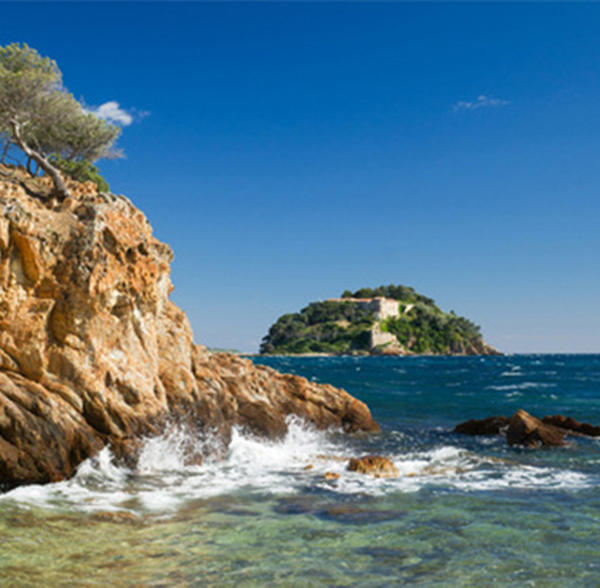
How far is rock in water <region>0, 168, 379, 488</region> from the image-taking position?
1316cm

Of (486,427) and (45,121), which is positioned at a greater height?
(45,121)

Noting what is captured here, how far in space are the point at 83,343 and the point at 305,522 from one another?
829 centimetres

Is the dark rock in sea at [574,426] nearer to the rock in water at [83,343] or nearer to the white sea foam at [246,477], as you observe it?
the white sea foam at [246,477]

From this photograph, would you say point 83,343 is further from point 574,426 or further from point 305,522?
point 574,426

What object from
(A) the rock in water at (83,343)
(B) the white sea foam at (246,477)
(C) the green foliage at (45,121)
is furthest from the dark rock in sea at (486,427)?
(C) the green foliage at (45,121)

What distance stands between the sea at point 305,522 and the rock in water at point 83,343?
828 millimetres

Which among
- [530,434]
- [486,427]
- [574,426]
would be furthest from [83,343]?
[574,426]

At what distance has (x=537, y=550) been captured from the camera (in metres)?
8.66

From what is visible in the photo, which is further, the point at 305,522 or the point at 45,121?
the point at 45,121

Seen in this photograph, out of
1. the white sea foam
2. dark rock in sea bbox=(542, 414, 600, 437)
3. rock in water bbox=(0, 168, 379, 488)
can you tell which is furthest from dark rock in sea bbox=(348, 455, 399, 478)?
dark rock in sea bbox=(542, 414, 600, 437)

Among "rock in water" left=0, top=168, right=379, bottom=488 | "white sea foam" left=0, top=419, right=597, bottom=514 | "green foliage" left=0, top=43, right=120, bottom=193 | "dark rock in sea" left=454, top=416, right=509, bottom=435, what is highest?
"green foliage" left=0, top=43, right=120, bottom=193

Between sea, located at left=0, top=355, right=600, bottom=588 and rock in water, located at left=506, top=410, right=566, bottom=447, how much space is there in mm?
1280

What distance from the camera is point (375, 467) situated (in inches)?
581

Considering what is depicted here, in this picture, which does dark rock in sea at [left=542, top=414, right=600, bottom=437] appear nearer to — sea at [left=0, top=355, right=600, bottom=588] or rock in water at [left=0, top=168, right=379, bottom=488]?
A: sea at [left=0, top=355, right=600, bottom=588]
